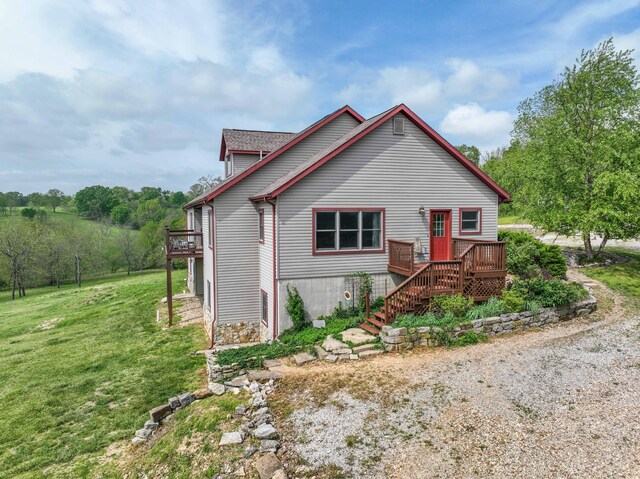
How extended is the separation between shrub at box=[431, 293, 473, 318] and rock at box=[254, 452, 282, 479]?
708 centimetres

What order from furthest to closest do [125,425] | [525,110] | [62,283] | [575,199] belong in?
[62,283] < [525,110] < [575,199] < [125,425]

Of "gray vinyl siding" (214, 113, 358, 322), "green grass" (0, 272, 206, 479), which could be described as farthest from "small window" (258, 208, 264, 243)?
"green grass" (0, 272, 206, 479)

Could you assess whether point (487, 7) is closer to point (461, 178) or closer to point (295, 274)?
point (461, 178)

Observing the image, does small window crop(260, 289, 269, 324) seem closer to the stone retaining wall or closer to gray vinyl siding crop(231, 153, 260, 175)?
the stone retaining wall

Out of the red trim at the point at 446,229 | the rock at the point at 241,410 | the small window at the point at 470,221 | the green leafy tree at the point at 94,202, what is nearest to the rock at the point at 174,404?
the rock at the point at 241,410

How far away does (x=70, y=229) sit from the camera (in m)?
49.7

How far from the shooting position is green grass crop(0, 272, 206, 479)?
8.80 m

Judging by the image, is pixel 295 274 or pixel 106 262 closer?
pixel 295 274

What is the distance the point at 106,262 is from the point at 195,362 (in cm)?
4293

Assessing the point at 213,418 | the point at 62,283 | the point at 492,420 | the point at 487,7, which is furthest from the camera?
the point at 62,283

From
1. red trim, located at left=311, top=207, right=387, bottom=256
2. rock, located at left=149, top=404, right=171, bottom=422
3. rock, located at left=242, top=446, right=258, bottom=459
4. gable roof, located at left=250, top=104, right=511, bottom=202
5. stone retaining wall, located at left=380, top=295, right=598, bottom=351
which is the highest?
gable roof, located at left=250, top=104, right=511, bottom=202

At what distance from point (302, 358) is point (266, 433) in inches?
141

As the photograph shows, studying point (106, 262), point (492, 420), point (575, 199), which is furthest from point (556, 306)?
point (106, 262)

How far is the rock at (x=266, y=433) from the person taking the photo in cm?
682
